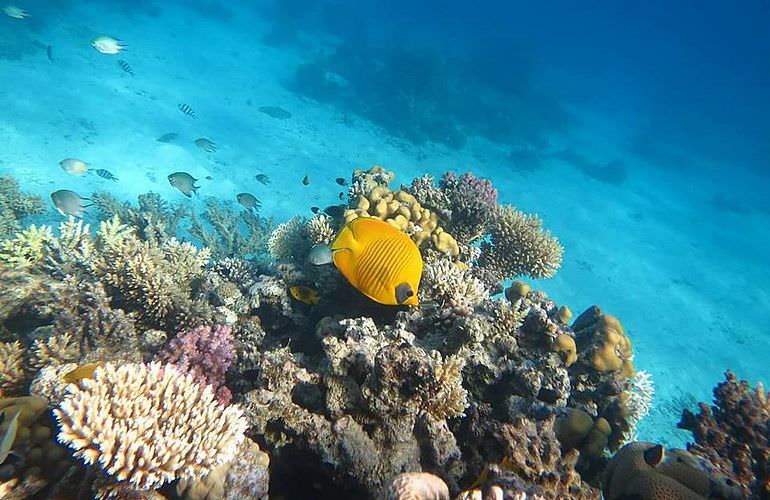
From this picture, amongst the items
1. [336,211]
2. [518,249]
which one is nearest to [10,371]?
[336,211]

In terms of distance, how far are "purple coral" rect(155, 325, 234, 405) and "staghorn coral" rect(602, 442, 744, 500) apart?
9.71 ft

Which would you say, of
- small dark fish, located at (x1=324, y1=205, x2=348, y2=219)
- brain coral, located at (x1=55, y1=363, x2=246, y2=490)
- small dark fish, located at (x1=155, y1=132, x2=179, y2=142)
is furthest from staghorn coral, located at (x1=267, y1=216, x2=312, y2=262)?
small dark fish, located at (x1=155, y1=132, x2=179, y2=142)

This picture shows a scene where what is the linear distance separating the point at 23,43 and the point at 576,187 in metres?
38.9

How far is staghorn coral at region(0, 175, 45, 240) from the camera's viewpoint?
855cm

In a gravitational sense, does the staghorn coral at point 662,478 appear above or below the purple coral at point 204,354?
above

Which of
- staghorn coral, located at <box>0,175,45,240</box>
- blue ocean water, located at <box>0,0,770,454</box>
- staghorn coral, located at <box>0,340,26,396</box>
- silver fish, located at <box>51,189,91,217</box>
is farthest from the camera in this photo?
blue ocean water, located at <box>0,0,770,454</box>

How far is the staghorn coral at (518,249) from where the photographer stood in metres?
5.58

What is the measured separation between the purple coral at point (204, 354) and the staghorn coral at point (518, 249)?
3.81 metres

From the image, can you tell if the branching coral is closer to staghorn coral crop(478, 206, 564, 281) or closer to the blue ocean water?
staghorn coral crop(478, 206, 564, 281)

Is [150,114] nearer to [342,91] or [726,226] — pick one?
[342,91]


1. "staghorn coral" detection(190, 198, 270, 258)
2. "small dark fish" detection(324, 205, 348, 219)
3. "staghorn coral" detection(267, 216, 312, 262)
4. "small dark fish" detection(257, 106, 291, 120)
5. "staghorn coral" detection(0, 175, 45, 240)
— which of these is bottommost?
"staghorn coral" detection(0, 175, 45, 240)

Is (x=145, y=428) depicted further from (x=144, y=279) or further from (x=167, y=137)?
(x=167, y=137)

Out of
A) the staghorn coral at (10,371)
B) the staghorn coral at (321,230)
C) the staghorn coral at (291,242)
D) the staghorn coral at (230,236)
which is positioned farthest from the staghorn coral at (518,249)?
the staghorn coral at (230,236)

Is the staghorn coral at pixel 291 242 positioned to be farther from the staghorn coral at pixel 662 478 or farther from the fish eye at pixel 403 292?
the staghorn coral at pixel 662 478
